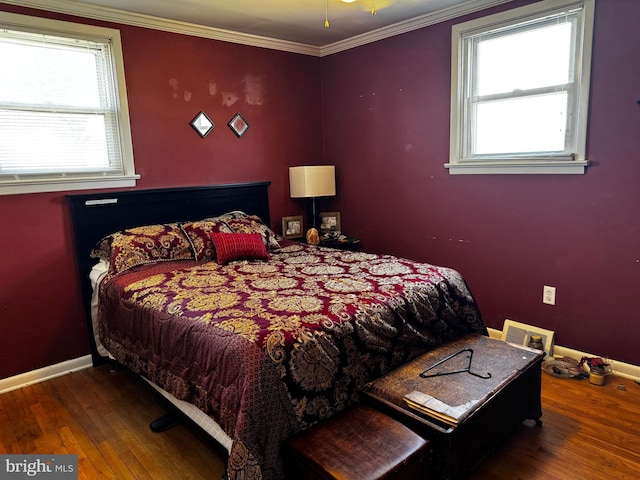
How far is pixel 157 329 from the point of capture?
222 cm

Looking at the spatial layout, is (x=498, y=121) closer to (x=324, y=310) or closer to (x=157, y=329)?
(x=324, y=310)

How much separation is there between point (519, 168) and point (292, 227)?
2.02 meters

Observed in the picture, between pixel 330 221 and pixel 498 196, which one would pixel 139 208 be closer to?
pixel 330 221

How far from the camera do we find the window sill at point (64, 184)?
2787 millimetres

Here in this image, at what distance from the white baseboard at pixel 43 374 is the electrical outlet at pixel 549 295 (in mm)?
3159

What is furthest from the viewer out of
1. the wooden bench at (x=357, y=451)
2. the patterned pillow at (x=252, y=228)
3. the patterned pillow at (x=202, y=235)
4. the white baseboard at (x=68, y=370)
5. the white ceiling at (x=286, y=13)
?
the patterned pillow at (x=252, y=228)

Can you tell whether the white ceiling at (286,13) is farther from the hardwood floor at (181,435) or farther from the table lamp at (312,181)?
the hardwood floor at (181,435)

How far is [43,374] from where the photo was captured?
300 centimetres

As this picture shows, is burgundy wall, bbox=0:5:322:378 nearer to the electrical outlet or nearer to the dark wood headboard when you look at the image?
the dark wood headboard

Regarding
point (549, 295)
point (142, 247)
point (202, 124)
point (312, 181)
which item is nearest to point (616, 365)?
point (549, 295)

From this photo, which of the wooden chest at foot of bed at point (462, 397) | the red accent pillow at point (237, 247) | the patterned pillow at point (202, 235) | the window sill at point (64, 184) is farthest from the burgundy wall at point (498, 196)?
the window sill at point (64, 184)

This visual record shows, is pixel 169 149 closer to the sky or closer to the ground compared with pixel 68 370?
closer to the sky

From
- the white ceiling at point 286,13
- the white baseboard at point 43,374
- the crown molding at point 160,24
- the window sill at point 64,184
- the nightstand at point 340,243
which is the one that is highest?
the white ceiling at point 286,13

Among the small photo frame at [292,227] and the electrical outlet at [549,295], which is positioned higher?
the small photo frame at [292,227]
